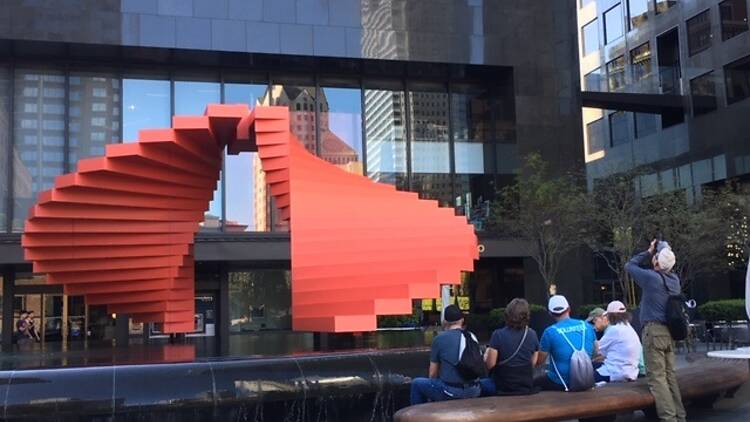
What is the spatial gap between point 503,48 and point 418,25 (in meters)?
3.14

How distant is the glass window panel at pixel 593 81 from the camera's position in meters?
34.1

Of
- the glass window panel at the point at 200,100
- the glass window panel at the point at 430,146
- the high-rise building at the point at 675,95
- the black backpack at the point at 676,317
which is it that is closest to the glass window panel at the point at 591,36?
the high-rise building at the point at 675,95

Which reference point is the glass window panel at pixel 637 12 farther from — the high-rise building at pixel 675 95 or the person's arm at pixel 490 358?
the person's arm at pixel 490 358

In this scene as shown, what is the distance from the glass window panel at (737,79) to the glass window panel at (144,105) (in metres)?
22.2

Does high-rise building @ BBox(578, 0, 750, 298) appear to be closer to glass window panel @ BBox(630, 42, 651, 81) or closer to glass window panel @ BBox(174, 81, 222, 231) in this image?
glass window panel @ BBox(630, 42, 651, 81)

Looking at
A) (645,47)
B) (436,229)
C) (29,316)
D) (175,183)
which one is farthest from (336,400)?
(645,47)

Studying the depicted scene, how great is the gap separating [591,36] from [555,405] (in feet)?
121

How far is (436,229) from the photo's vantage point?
1092cm

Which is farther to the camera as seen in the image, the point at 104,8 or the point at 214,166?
the point at 104,8

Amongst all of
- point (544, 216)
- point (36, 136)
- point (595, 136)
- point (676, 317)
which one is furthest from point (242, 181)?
point (595, 136)

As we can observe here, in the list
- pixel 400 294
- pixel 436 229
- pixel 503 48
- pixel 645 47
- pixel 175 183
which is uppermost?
pixel 645 47

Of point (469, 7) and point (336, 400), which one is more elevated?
point (469, 7)

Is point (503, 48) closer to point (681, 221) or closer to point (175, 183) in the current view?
point (681, 221)

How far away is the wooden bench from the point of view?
6262mm
